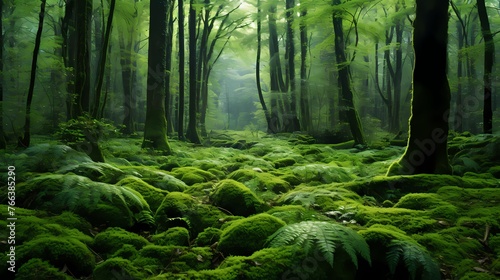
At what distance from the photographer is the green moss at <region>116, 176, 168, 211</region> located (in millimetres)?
4355

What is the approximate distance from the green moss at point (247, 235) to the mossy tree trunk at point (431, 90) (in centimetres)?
358

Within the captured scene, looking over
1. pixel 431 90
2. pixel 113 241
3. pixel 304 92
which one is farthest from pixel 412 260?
pixel 304 92

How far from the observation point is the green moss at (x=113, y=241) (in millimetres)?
3025

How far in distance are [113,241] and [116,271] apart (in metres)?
0.74

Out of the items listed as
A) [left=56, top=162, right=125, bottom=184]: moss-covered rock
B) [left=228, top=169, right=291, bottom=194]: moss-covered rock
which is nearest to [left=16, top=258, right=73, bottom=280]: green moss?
[left=56, top=162, right=125, bottom=184]: moss-covered rock

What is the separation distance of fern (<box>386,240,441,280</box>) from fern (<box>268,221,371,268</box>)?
0.21m

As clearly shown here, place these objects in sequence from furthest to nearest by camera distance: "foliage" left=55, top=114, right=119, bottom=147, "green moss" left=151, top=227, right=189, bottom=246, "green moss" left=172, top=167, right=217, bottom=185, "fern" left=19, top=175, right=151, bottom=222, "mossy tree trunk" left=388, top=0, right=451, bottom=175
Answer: "foliage" left=55, top=114, right=119, bottom=147, "green moss" left=172, top=167, right=217, bottom=185, "mossy tree trunk" left=388, top=0, right=451, bottom=175, "fern" left=19, top=175, right=151, bottom=222, "green moss" left=151, top=227, right=189, bottom=246

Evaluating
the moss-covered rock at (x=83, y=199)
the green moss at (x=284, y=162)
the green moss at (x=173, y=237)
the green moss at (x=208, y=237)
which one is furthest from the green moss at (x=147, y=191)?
the green moss at (x=284, y=162)

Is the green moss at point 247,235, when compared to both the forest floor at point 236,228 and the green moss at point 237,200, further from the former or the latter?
the green moss at point 237,200

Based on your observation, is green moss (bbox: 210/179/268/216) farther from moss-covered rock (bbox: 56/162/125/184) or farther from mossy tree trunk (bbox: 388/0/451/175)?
mossy tree trunk (bbox: 388/0/451/175)

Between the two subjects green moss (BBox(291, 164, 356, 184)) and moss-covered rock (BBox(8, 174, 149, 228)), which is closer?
moss-covered rock (BBox(8, 174, 149, 228))

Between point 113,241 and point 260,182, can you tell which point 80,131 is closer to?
point 260,182

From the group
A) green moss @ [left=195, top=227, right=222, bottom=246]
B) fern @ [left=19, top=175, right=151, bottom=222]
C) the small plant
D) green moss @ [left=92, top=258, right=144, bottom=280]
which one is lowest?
green moss @ [left=195, top=227, right=222, bottom=246]

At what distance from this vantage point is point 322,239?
2.56 meters
